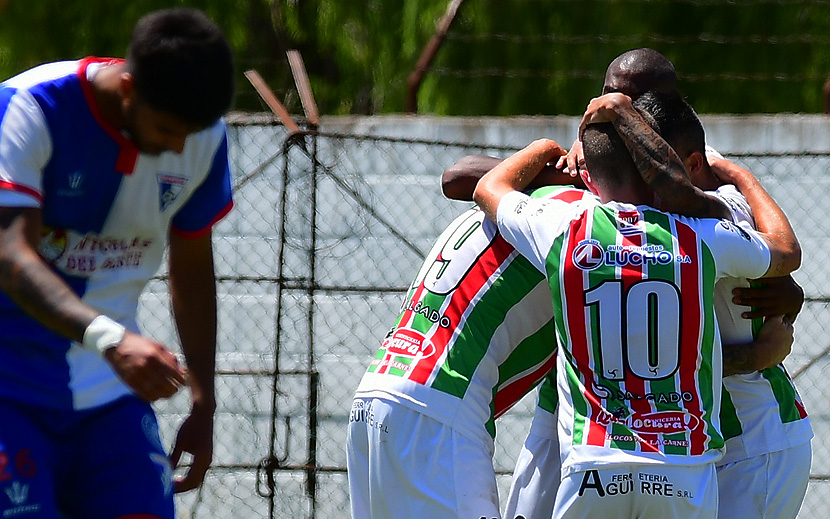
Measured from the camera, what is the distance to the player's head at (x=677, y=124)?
305 centimetres

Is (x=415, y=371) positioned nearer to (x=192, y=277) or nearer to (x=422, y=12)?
(x=192, y=277)

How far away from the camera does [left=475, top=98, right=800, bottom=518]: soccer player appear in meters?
2.81

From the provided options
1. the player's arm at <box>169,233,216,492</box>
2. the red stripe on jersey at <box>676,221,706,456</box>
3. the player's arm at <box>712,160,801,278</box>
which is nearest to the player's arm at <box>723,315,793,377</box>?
the player's arm at <box>712,160,801,278</box>

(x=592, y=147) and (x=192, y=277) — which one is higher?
(x=592, y=147)

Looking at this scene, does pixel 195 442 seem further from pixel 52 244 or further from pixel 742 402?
pixel 742 402

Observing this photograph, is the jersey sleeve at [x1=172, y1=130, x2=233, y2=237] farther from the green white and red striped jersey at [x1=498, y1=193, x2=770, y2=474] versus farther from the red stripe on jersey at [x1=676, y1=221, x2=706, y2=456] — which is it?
the red stripe on jersey at [x1=676, y1=221, x2=706, y2=456]

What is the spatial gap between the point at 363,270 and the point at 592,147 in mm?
3102

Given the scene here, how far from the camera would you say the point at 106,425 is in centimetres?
263

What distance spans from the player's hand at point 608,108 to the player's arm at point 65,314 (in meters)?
1.33

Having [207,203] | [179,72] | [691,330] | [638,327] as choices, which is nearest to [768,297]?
[691,330]

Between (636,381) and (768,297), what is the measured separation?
55 centimetres

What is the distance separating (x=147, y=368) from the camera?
84.8 inches

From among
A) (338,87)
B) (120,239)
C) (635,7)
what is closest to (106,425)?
(120,239)

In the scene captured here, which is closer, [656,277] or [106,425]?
[106,425]
